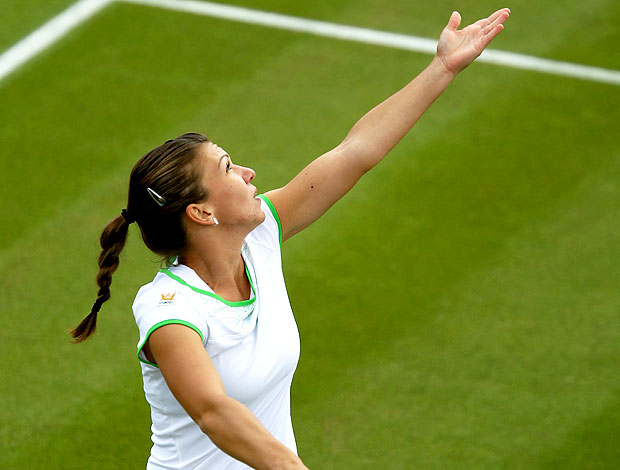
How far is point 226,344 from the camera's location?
12.3 feet

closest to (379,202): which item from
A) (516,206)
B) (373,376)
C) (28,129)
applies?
(516,206)

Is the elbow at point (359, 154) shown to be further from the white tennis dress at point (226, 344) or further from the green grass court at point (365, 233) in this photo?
the green grass court at point (365, 233)

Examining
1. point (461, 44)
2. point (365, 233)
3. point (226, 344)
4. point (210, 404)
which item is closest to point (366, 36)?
point (365, 233)

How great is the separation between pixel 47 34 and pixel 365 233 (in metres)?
3.53

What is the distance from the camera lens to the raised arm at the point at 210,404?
325cm

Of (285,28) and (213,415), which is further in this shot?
(285,28)

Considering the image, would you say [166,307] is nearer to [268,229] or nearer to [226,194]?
[226,194]

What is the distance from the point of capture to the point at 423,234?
712 cm

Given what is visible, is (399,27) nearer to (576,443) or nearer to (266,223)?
(576,443)

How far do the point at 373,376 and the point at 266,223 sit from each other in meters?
2.08

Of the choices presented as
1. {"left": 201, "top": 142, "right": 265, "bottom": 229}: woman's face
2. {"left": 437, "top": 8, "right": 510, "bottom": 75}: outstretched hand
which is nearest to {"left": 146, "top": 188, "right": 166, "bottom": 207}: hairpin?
{"left": 201, "top": 142, "right": 265, "bottom": 229}: woman's face

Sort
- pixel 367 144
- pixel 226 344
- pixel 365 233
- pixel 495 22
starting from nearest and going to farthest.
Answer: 1. pixel 226 344
2. pixel 367 144
3. pixel 495 22
4. pixel 365 233

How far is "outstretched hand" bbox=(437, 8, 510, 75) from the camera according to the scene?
4.40 metres

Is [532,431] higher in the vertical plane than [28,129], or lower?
higher
